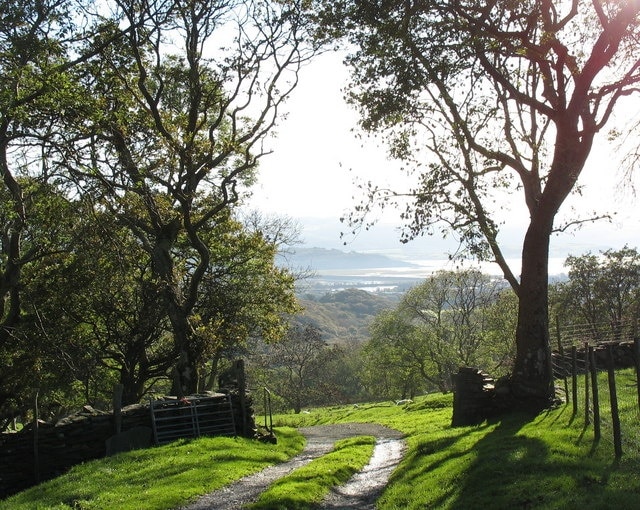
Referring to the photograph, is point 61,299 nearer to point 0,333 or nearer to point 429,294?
point 0,333

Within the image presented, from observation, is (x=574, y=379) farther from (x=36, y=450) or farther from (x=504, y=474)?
(x=36, y=450)

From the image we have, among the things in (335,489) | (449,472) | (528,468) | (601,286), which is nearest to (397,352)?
(601,286)

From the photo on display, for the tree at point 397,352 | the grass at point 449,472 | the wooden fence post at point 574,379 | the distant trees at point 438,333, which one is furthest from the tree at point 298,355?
the wooden fence post at point 574,379

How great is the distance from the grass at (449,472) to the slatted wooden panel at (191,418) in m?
1.78

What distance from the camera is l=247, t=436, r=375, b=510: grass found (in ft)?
38.7

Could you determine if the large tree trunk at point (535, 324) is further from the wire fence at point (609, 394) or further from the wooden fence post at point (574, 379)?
the wooden fence post at point (574, 379)

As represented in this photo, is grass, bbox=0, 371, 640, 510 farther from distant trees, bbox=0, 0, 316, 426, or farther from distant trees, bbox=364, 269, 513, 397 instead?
distant trees, bbox=364, 269, 513, 397

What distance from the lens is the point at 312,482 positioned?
13.5m

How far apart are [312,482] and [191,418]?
895 centimetres

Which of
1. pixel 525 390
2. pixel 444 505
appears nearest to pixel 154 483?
pixel 444 505

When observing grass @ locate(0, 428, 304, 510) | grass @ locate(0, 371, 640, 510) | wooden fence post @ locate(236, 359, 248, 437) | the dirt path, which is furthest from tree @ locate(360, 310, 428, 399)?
grass @ locate(0, 428, 304, 510)

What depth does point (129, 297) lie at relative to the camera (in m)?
28.3

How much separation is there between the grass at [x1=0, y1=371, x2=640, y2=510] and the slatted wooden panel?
178cm

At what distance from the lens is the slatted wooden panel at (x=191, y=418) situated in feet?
67.2
